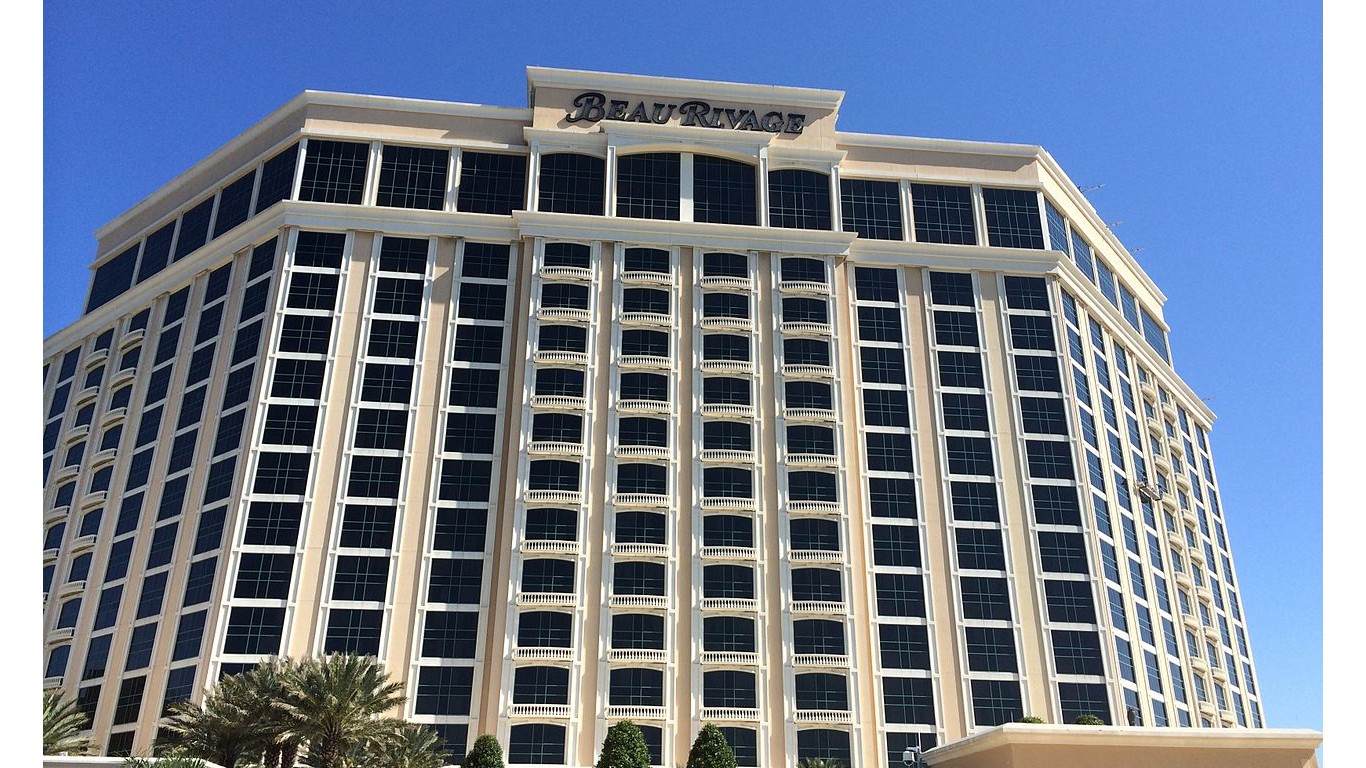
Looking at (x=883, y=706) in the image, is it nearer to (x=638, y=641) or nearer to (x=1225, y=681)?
(x=638, y=641)

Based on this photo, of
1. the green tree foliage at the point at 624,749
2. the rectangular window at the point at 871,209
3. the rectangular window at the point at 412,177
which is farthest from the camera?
the rectangular window at the point at 871,209

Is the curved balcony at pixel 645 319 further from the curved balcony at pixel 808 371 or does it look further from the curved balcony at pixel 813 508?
the curved balcony at pixel 813 508

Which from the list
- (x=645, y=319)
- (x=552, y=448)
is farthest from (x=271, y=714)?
(x=645, y=319)

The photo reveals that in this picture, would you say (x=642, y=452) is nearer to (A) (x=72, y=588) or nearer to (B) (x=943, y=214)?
(B) (x=943, y=214)

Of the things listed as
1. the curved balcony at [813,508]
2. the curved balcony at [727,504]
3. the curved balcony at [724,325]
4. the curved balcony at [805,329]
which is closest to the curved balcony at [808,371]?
the curved balcony at [805,329]

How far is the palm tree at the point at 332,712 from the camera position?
155 feet

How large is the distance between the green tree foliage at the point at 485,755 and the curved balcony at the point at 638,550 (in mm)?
14501

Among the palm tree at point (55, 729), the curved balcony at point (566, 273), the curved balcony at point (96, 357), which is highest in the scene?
the curved balcony at point (566, 273)

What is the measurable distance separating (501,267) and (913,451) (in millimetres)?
31310

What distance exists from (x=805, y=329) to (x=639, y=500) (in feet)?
56.1

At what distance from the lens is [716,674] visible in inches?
2566

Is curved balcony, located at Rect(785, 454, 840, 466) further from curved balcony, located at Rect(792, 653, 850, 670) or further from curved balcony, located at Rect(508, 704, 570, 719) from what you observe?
curved balcony, located at Rect(508, 704, 570, 719)

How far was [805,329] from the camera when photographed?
75438 millimetres

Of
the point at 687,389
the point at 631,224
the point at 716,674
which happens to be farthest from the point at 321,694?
the point at 631,224
